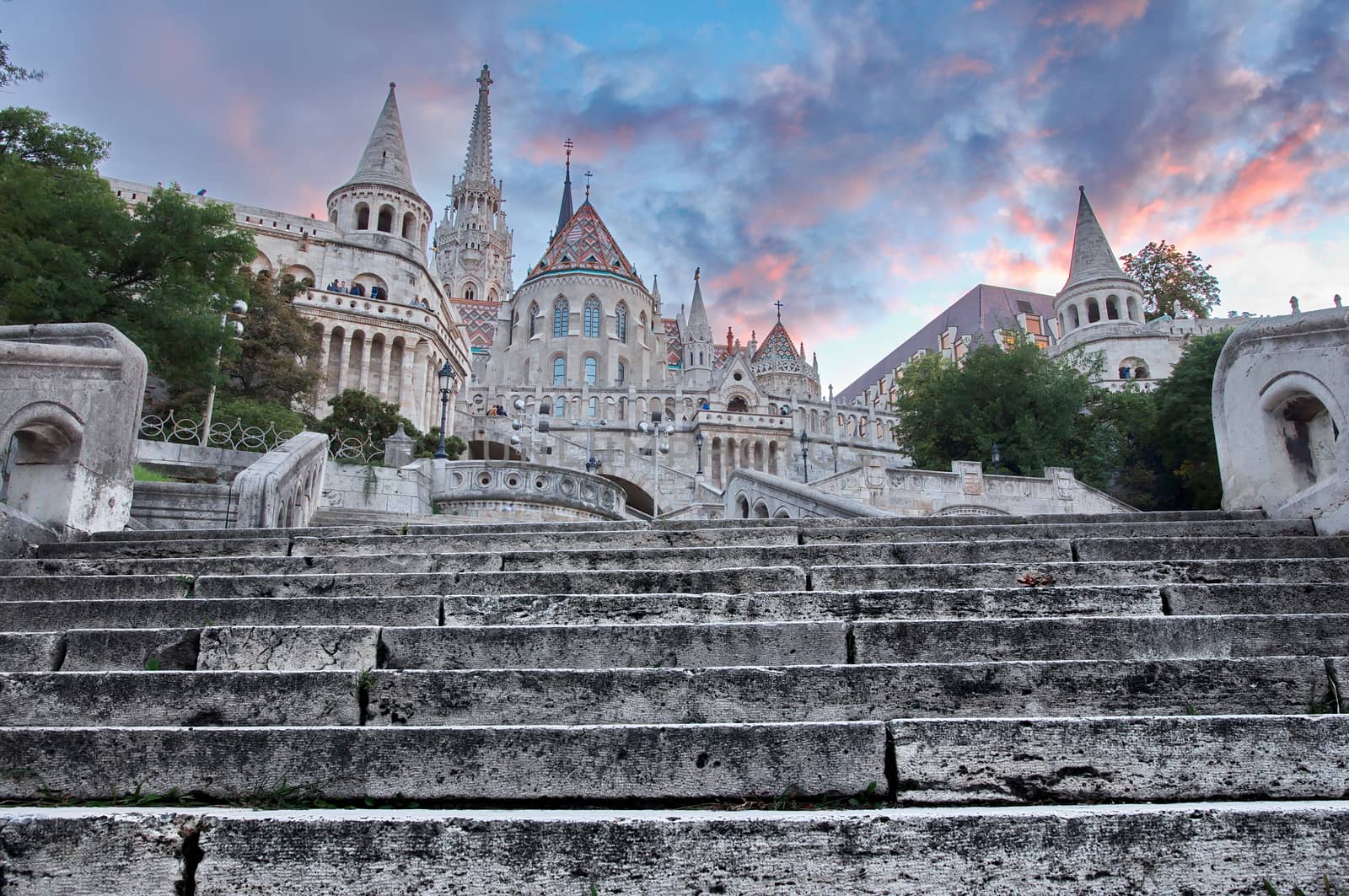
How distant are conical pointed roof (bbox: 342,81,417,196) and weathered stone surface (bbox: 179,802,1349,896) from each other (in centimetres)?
4462

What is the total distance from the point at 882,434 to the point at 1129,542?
163 feet

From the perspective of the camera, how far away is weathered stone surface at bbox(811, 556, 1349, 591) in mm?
4551

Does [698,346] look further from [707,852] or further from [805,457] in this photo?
[707,852]

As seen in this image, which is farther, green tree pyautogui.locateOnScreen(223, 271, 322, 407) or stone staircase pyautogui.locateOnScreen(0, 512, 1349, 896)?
green tree pyautogui.locateOnScreen(223, 271, 322, 407)

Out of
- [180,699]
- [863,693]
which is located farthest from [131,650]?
[863,693]

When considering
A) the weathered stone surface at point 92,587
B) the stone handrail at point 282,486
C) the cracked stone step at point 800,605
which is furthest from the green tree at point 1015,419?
the weathered stone surface at point 92,587

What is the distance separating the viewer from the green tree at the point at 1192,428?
28000mm

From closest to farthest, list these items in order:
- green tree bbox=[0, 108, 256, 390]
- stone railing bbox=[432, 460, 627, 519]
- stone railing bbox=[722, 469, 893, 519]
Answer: stone railing bbox=[722, 469, 893, 519] < green tree bbox=[0, 108, 256, 390] < stone railing bbox=[432, 460, 627, 519]

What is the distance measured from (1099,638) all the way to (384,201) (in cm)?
4400

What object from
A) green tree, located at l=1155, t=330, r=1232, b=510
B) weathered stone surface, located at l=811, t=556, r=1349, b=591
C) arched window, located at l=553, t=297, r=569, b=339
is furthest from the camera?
arched window, located at l=553, t=297, r=569, b=339

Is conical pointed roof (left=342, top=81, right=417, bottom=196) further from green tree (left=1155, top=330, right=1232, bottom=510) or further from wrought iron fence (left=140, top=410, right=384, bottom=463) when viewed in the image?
green tree (left=1155, top=330, right=1232, bottom=510)

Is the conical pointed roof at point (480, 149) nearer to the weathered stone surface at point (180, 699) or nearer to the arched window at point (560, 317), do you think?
the arched window at point (560, 317)

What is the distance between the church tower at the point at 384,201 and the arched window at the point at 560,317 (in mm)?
12628

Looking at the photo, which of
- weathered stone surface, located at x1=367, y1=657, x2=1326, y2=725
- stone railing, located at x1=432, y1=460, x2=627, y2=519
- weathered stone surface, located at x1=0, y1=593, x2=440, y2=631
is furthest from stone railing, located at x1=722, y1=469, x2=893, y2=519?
weathered stone surface, located at x1=0, y1=593, x2=440, y2=631
